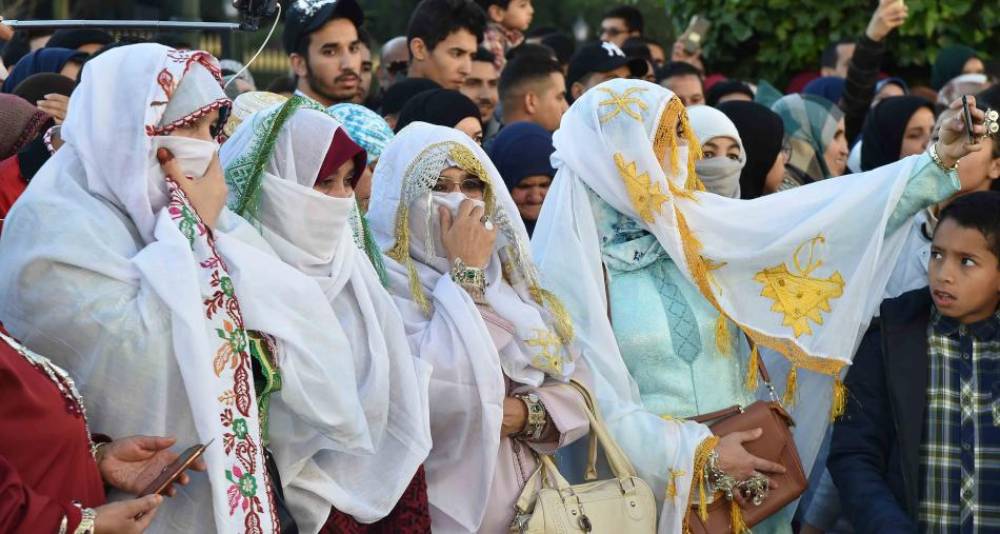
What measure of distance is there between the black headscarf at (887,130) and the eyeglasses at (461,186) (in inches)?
132

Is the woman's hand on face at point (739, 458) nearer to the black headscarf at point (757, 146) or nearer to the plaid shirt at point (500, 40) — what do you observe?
the black headscarf at point (757, 146)

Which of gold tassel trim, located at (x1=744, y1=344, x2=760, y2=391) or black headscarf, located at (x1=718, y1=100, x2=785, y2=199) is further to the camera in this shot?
black headscarf, located at (x1=718, y1=100, x2=785, y2=199)

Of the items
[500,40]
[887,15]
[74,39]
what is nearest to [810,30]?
[500,40]

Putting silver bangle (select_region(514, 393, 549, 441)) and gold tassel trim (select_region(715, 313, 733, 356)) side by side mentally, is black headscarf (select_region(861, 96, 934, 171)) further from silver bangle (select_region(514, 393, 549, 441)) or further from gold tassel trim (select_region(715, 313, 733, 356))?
silver bangle (select_region(514, 393, 549, 441))

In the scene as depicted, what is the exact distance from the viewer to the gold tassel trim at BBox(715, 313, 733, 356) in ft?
14.5

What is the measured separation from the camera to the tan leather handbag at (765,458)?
13.7 ft

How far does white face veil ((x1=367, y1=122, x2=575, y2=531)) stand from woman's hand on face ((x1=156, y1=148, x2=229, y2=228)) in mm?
795

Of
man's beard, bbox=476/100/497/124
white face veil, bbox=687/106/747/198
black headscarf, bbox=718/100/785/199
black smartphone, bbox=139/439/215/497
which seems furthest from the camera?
man's beard, bbox=476/100/497/124

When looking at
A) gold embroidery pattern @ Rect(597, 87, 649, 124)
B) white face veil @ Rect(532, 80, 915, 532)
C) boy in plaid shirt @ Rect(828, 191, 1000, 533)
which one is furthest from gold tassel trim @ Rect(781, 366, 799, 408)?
Result: gold embroidery pattern @ Rect(597, 87, 649, 124)

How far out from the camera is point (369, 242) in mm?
3930

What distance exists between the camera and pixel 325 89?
6363mm

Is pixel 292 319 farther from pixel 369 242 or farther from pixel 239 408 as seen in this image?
pixel 369 242

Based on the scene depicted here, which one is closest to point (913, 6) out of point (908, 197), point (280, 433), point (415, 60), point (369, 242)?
point (415, 60)

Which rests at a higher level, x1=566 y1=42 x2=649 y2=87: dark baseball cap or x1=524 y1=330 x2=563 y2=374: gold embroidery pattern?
x1=566 y1=42 x2=649 y2=87: dark baseball cap
